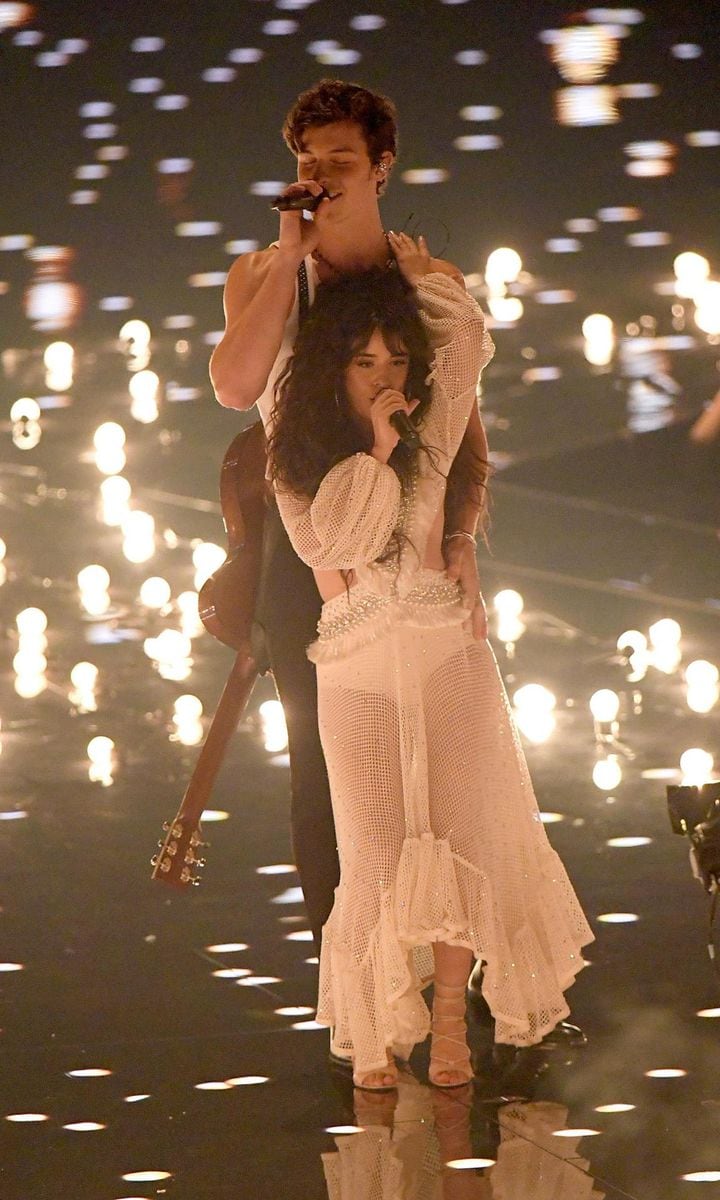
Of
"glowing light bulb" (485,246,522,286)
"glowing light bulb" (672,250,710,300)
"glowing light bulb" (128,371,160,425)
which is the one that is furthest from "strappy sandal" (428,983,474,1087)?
"glowing light bulb" (485,246,522,286)

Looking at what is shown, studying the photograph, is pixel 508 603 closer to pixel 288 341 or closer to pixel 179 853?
pixel 179 853

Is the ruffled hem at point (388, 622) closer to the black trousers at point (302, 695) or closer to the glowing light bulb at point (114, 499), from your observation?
the black trousers at point (302, 695)

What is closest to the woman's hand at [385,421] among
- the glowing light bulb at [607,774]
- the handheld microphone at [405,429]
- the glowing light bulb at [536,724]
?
the handheld microphone at [405,429]

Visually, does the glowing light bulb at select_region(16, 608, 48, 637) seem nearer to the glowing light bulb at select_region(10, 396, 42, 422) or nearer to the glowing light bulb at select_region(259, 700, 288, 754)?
the glowing light bulb at select_region(259, 700, 288, 754)

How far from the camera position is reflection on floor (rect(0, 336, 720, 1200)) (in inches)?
97.1

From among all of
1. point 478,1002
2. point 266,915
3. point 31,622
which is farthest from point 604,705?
point 478,1002

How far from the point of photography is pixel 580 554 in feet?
20.4

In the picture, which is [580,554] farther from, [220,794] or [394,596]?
[394,596]

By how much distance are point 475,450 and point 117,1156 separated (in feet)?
3.64

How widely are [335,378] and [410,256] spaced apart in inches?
9.9

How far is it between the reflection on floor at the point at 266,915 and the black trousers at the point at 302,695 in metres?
0.22

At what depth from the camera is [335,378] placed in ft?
8.92

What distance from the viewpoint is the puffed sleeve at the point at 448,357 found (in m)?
2.78

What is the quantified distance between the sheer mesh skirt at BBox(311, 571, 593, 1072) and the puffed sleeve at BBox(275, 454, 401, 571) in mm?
76
